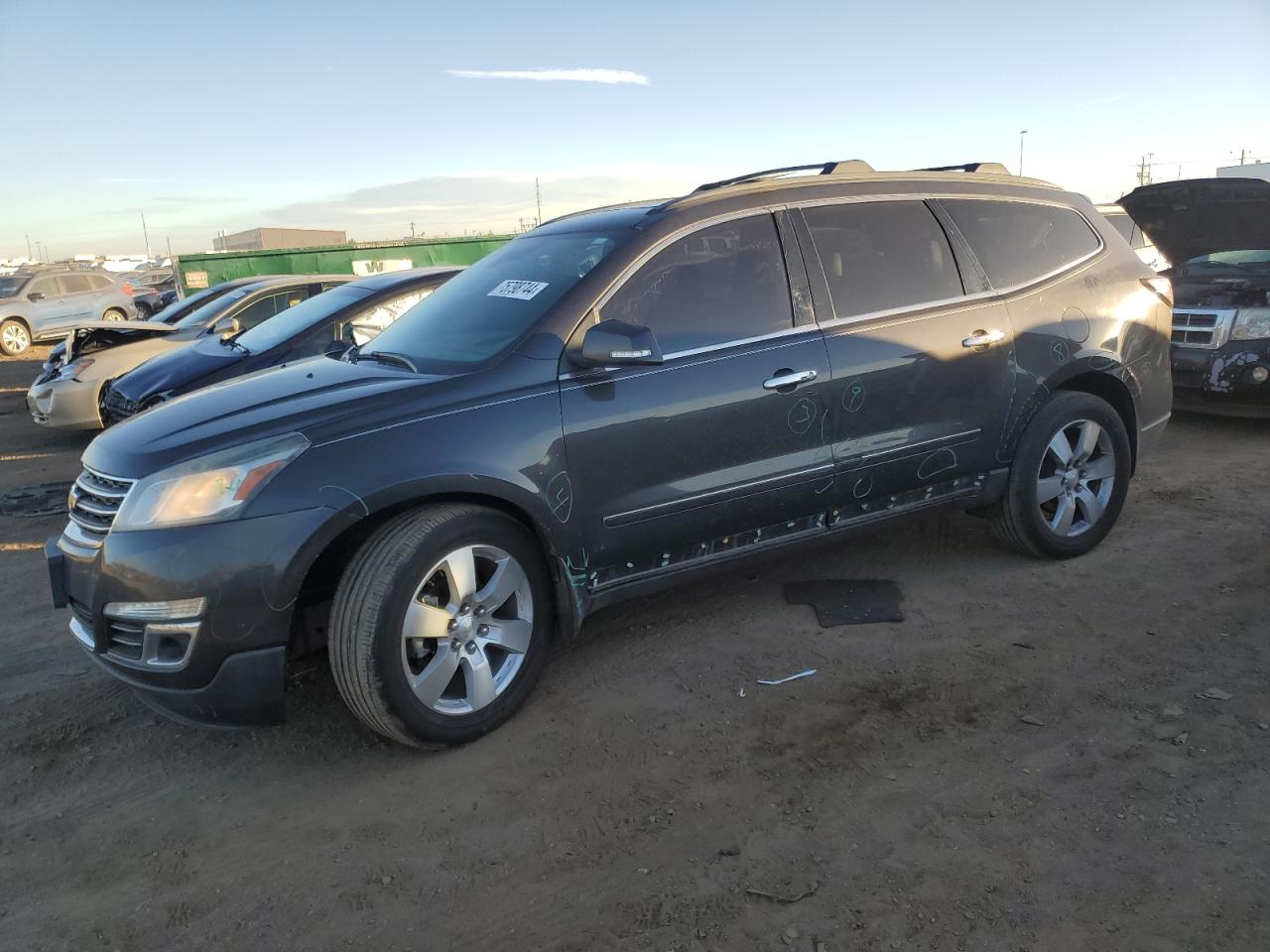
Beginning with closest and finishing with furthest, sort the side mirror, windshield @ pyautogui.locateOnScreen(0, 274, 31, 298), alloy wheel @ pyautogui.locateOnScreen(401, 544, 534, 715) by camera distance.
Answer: alloy wheel @ pyautogui.locateOnScreen(401, 544, 534, 715)
the side mirror
windshield @ pyautogui.locateOnScreen(0, 274, 31, 298)

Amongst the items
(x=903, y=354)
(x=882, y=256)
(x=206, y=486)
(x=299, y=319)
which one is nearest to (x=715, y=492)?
(x=903, y=354)

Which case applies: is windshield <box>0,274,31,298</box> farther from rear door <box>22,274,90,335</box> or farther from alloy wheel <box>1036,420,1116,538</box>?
alloy wheel <box>1036,420,1116,538</box>

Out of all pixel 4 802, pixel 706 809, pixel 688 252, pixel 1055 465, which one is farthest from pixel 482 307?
pixel 1055 465

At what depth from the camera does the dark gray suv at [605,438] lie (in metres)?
2.94

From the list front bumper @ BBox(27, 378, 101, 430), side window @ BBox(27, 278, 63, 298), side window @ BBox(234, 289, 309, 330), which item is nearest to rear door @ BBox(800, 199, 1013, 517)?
side window @ BBox(234, 289, 309, 330)

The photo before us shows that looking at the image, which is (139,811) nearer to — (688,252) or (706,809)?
(706,809)

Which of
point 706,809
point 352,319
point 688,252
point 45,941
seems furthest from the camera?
point 352,319

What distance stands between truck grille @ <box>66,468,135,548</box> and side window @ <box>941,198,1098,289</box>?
363cm

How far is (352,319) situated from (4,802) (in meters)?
4.28

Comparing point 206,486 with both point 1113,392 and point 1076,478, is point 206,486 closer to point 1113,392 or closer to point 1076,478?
point 1076,478

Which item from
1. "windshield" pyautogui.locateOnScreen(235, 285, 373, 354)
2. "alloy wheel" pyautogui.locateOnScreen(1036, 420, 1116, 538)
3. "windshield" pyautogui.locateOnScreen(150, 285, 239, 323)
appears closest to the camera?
"alloy wheel" pyautogui.locateOnScreen(1036, 420, 1116, 538)

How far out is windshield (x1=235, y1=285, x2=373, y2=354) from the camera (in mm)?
6605

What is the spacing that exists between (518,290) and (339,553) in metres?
1.29

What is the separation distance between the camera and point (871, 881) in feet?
8.10
